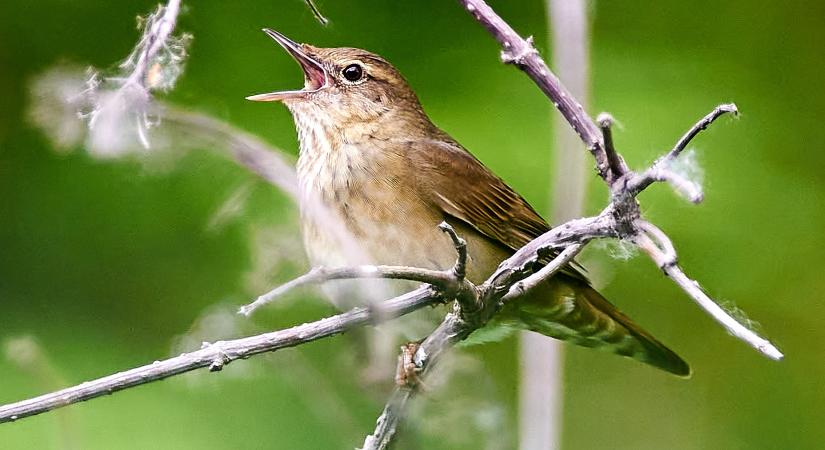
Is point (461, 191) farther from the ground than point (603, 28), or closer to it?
closer to it

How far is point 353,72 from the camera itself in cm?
222

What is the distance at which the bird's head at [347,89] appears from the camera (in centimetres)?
211

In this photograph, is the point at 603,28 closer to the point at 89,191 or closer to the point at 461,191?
the point at 461,191

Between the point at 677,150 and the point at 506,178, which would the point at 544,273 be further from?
the point at 506,178

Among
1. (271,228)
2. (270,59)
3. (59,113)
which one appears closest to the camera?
(59,113)

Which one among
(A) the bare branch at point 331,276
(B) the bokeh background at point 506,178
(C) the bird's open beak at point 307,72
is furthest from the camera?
(B) the bokeh background at point 506,178

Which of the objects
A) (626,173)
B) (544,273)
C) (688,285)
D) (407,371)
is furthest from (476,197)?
(688,285)

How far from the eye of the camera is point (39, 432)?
231cm

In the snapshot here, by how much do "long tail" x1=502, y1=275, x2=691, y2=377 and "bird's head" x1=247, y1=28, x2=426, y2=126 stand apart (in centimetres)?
46

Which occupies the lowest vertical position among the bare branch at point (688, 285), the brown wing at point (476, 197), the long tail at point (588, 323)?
the bare branch at point (688, 285)

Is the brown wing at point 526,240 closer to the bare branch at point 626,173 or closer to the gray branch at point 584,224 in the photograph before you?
the gray branch at point 584,224

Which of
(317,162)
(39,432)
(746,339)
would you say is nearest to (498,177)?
(317,162)

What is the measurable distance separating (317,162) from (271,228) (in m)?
0.70

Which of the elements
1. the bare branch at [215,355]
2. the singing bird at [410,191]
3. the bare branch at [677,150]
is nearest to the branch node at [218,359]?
the bare branch at [215,355]
